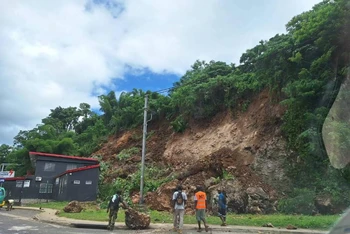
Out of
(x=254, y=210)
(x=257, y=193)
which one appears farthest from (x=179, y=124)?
(x=254, y=210)

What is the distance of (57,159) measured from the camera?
34.0 metres

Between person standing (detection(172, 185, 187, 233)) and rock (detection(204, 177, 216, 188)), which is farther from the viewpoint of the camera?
rock (detection(204, 177, 216, 188))

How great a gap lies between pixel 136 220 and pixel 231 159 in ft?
37.5

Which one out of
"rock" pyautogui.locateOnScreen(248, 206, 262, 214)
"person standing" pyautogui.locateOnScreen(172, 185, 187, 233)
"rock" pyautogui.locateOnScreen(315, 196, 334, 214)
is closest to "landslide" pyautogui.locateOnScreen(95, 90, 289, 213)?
"rock" pyautogui.locateOnScreen(248, 206, 262, 214)

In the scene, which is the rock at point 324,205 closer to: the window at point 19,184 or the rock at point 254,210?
the rock at point 254,210

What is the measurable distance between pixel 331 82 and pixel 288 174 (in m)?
A: 5.92

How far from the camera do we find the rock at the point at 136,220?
13.7 m

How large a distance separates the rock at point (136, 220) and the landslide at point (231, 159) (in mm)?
6768

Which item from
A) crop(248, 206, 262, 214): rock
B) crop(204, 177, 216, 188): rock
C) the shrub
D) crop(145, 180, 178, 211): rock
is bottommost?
crop(248, 206, 262, 214): rock

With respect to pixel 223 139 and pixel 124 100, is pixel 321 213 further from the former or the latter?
pixel 124 100

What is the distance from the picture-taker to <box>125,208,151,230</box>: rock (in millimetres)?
13703

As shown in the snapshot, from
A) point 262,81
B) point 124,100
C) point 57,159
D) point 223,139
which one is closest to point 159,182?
point 223,139

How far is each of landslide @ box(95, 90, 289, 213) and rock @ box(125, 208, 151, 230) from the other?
22.2ft

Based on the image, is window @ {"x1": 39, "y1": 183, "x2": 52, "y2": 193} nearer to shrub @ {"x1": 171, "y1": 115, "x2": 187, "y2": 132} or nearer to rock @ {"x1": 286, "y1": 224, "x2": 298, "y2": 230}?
shrub @ {"x1": 171, "y1": 115, "x2": 187, "y2": 132}
